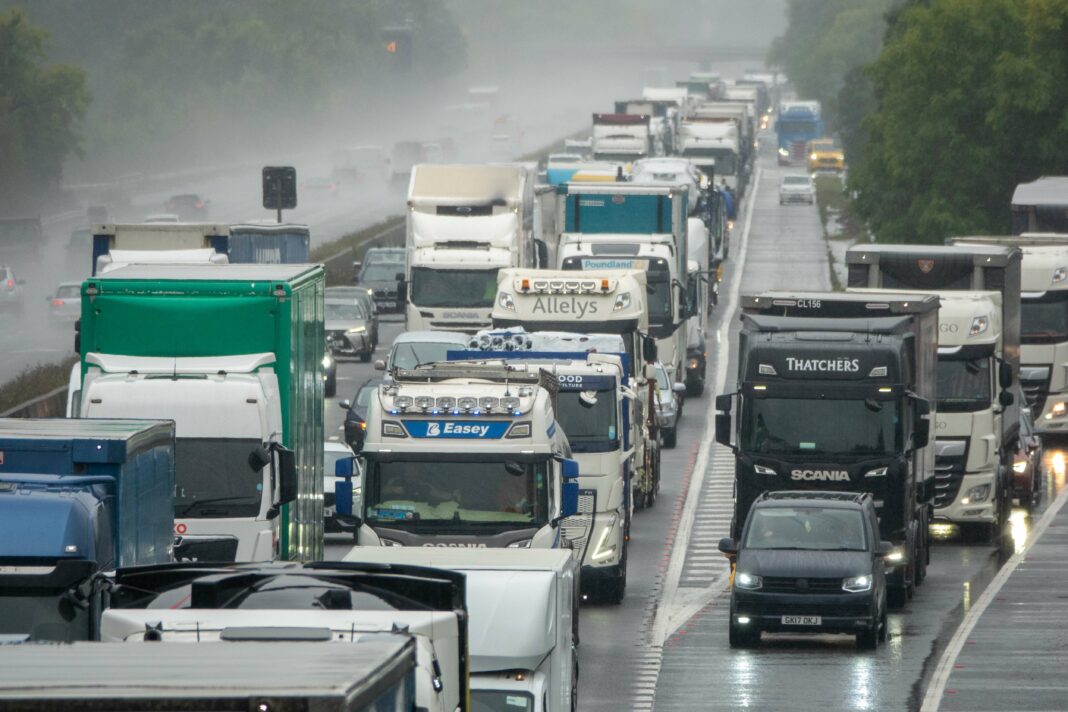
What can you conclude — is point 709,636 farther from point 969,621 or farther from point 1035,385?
point 1035,385

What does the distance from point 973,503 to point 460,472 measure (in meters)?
12.9

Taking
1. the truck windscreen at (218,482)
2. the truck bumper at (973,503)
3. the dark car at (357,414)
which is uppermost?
the truck windscreen at (218,482)

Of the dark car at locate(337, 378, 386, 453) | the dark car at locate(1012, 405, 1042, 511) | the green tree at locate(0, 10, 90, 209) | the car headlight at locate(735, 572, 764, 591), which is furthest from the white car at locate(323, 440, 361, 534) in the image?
Answer: the green tree at locate(0, 10, 90, 209)

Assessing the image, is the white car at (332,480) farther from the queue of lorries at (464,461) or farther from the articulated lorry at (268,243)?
the articulated lorry at (268,243)

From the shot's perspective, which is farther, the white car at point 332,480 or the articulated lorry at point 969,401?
the articulated lorry at point 969,401

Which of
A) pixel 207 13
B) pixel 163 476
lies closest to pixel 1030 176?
pixel 163 476

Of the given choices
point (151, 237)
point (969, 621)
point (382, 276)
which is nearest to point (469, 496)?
point (969, 621)

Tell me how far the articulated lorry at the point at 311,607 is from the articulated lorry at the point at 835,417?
14.7 m

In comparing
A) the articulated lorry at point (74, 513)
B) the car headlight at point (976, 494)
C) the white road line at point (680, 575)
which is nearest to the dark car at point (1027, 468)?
the car headlight at point (976, 494)

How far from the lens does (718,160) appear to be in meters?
90.7

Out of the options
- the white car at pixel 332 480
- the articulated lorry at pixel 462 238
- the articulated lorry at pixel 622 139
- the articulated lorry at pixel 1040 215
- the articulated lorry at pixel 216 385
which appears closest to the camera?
the articulated lorry at pixel 216 385

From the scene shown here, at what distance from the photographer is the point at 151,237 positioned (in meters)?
38.2

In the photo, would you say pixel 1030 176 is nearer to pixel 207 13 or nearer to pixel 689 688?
pixel 689 688

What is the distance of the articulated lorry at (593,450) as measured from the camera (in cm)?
2539
